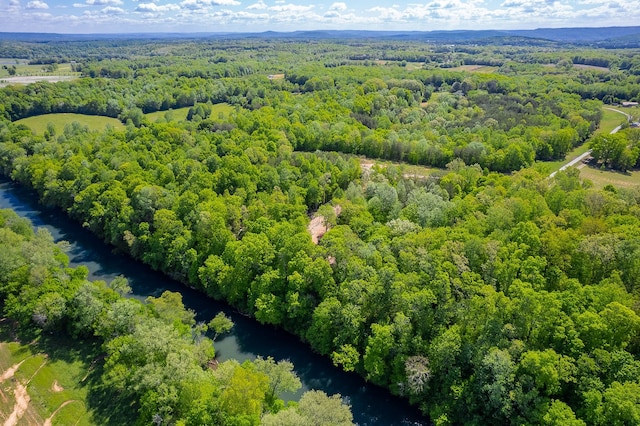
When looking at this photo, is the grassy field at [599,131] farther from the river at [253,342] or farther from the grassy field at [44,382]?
the grassy field at [44,382]

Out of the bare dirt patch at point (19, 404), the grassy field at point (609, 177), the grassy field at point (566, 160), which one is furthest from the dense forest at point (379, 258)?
the bare dirt patch at point (19, 404)

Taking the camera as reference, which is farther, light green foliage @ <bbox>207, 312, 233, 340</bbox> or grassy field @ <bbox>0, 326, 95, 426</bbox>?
light green foliage @ <bbox>207, 312, 233, 340</bbox>

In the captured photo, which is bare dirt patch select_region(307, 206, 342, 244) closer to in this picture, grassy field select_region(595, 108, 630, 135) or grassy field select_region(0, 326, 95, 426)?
grassy field select_region(0, 326, 95, 426)

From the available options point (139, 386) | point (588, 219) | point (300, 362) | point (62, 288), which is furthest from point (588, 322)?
point (62, 288)

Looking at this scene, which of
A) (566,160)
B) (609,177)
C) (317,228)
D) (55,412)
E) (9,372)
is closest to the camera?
(55,412)

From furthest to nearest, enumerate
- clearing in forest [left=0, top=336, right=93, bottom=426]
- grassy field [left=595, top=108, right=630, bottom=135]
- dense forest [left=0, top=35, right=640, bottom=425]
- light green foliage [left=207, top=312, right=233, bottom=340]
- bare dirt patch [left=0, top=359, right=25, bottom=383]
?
grassy field [left=595, top=108, right=630, bottom=135]
light green foliage [left=207, top=312, right=233, bottom=340]
bare dirt patch [left=0, top=359, right=25, bottom=383]
clearing in forest [left=0, top=336, right=93, bottom=426]
dense forest [left=0, top=35, right=640, bottom=425]

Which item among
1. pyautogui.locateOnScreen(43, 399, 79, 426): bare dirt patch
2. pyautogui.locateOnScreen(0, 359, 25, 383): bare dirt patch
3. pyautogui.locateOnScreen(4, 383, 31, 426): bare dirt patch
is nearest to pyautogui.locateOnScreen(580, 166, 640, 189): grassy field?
pyautogui.locateOnScreen(43, 399, 79, 426): bare dirt patch

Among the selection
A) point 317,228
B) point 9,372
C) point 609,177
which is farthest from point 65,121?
point 609,177

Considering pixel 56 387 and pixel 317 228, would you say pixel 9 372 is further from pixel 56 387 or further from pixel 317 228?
pixel 317 228
